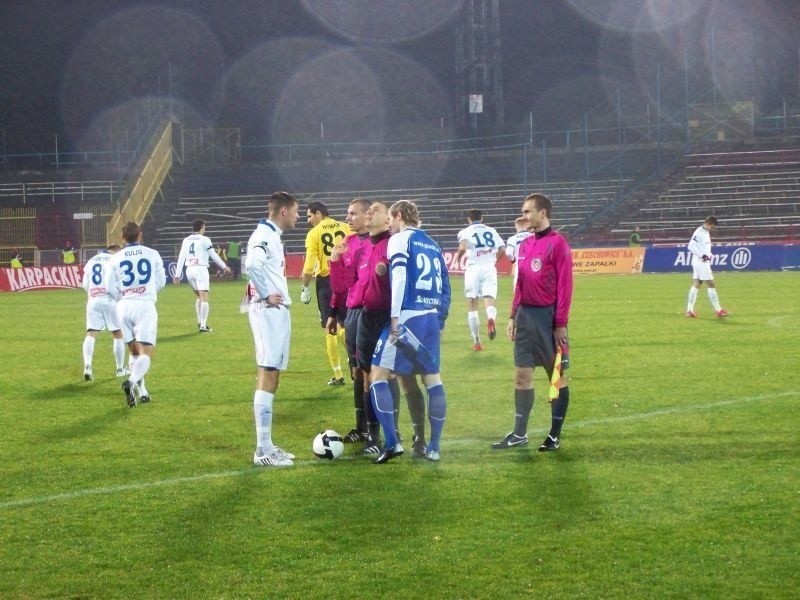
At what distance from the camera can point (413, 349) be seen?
8734 mm

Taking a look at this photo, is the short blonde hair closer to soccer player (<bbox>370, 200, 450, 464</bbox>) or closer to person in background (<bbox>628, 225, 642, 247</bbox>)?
soccer player (<bbox>370, 200, 450, 464</bbox>)

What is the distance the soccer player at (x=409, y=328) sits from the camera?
873 cm

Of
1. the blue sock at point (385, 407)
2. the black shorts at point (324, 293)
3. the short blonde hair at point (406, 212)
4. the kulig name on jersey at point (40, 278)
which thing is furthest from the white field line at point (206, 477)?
the kulig name on jersey at point (40, 278)

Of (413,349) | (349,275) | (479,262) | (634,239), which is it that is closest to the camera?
(413,349)

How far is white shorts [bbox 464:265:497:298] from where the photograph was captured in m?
18.1

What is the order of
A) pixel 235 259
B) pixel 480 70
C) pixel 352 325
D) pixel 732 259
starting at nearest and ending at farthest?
1. pixel 352 325
2. pixel 732 259
3. pixel 235 259
4. pixel 480 70

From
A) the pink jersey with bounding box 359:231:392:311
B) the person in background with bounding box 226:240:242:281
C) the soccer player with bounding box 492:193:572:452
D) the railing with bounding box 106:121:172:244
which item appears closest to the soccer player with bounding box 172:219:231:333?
the pink jersey with bounding box 359:231:392:311

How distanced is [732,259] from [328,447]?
115ft

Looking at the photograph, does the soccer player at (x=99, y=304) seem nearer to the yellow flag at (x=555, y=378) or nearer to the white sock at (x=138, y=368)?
the white sock at (x=138, y=368)

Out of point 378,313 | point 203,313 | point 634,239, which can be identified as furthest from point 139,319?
point 634,239

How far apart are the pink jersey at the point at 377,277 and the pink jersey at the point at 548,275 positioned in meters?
1.12

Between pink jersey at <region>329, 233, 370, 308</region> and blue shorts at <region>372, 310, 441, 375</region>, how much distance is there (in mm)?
→ 821

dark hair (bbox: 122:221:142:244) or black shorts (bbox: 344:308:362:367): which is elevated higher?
dark hair (bbox: 122:221:142:244)

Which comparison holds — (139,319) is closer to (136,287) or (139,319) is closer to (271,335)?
(136,287)
